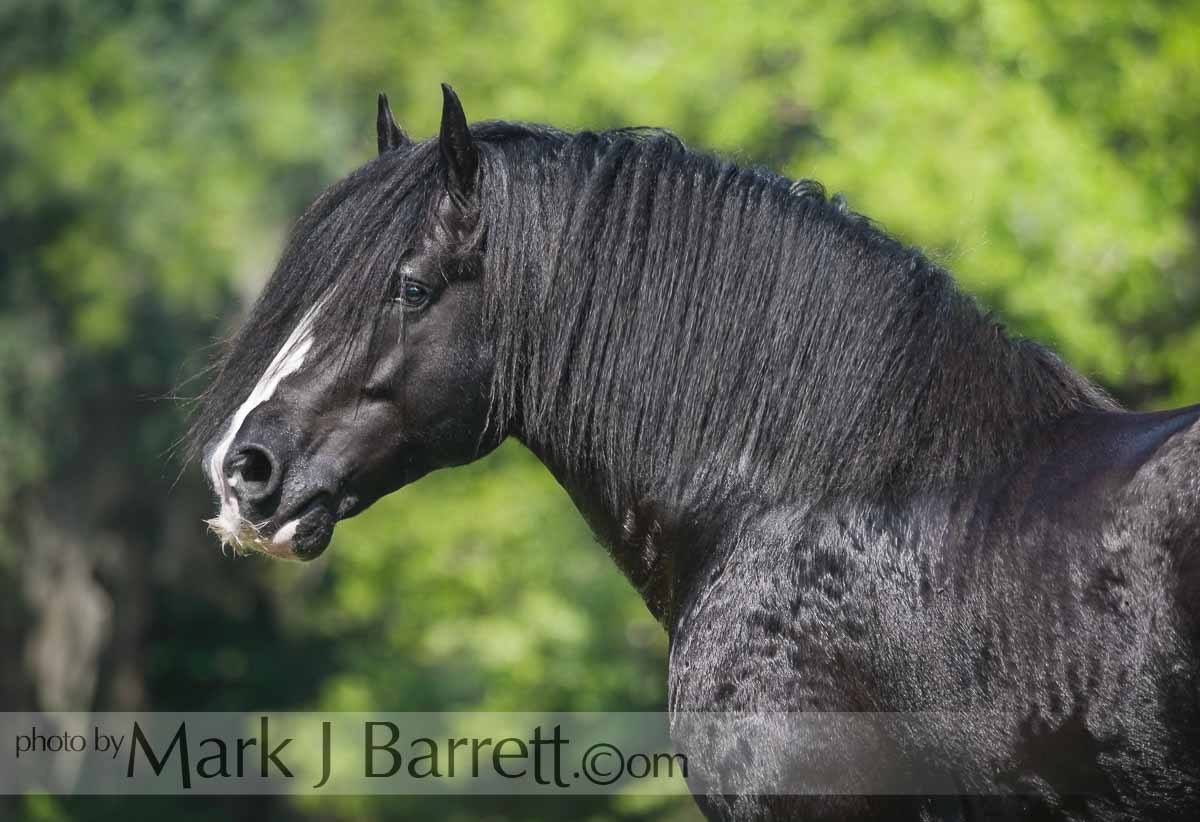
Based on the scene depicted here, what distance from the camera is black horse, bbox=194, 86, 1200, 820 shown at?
107 inches

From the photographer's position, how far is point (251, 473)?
3260mm

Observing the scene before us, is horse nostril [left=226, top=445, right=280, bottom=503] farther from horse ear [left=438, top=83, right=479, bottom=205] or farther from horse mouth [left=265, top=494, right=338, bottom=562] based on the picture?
horse ear [left=438, top=83, right=479, bottom=205]

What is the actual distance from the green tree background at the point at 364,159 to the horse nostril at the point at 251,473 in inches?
279

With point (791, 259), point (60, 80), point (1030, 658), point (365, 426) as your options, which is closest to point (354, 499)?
point (365, 426)

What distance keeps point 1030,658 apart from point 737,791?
27.0 inches

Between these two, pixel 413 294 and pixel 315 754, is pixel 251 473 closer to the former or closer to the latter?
pixel 413 294

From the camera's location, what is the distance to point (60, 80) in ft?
47.6

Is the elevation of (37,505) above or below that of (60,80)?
below

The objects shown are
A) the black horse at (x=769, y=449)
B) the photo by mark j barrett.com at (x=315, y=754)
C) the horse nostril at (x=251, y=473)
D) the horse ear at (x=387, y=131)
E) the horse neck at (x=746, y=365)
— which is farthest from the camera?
the photo by mark j barrett.com at (x=315, y=754)

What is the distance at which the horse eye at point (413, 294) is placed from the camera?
10.9ft

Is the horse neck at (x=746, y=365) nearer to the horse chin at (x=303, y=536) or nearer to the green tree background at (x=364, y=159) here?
the horse chin at (x=303, y=536)

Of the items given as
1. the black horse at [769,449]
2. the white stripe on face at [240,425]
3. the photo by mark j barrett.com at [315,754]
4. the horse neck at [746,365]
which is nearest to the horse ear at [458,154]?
the black horse at [769,449]

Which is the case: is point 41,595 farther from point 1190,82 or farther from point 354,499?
point 354,499

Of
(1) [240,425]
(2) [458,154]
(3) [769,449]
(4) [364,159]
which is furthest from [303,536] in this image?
(4) [364,159]
